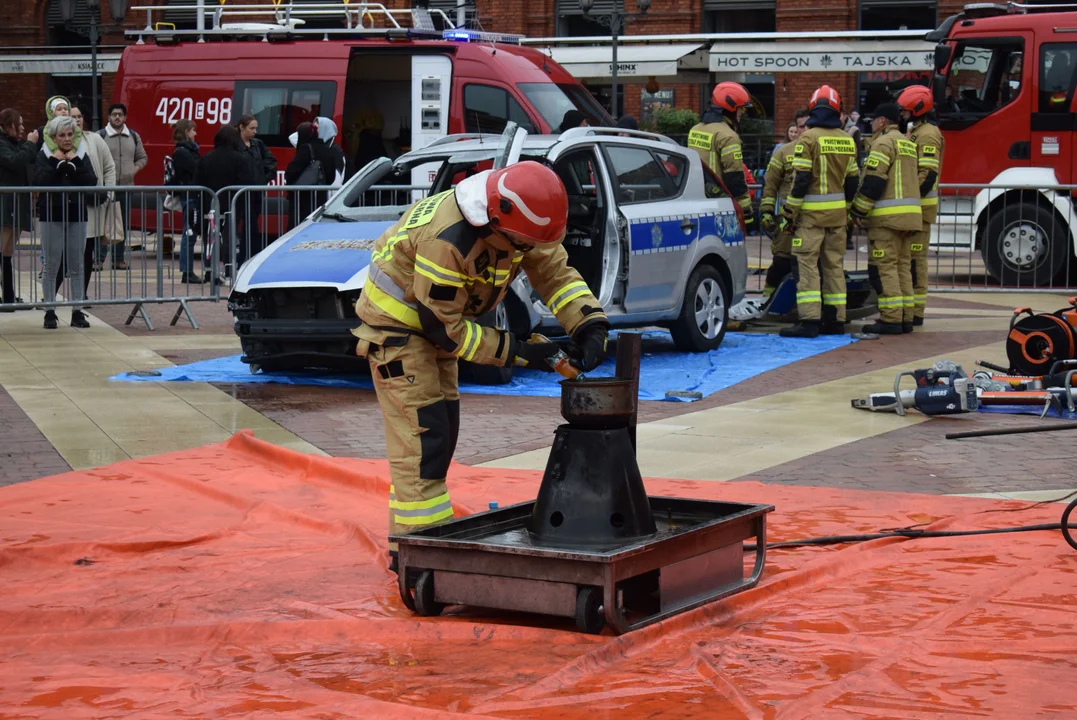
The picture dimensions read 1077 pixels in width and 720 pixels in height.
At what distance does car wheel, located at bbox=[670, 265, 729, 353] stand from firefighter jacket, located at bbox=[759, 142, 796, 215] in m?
1.46

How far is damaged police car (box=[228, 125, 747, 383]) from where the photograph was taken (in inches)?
408

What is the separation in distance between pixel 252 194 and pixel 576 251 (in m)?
4.30

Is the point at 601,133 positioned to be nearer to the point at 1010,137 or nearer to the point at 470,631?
the point at 470,631

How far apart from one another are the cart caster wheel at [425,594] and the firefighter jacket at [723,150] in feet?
29.4

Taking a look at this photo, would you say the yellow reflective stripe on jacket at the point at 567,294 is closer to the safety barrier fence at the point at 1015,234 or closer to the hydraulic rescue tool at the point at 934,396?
the hydraulic rescue tool at the point at 934,396

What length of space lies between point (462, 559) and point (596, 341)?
104cm

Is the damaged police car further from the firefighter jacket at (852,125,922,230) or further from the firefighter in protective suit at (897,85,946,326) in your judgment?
the firefighter in protective suit at (897,85,946,326)

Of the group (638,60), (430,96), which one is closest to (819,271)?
(430,96)

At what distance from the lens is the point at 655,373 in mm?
11367

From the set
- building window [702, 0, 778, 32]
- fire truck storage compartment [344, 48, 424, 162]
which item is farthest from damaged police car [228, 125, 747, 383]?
building window [702, 0, 778, 32]

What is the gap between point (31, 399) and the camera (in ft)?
33.0

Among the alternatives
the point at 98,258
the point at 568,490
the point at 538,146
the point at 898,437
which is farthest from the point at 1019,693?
the point at 98,258

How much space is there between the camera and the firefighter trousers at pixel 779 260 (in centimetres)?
1395

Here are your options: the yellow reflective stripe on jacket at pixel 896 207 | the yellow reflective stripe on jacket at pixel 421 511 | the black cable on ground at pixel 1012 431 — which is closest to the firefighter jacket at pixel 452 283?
the yellow reflective stripe on jacket at pixel 421 511
